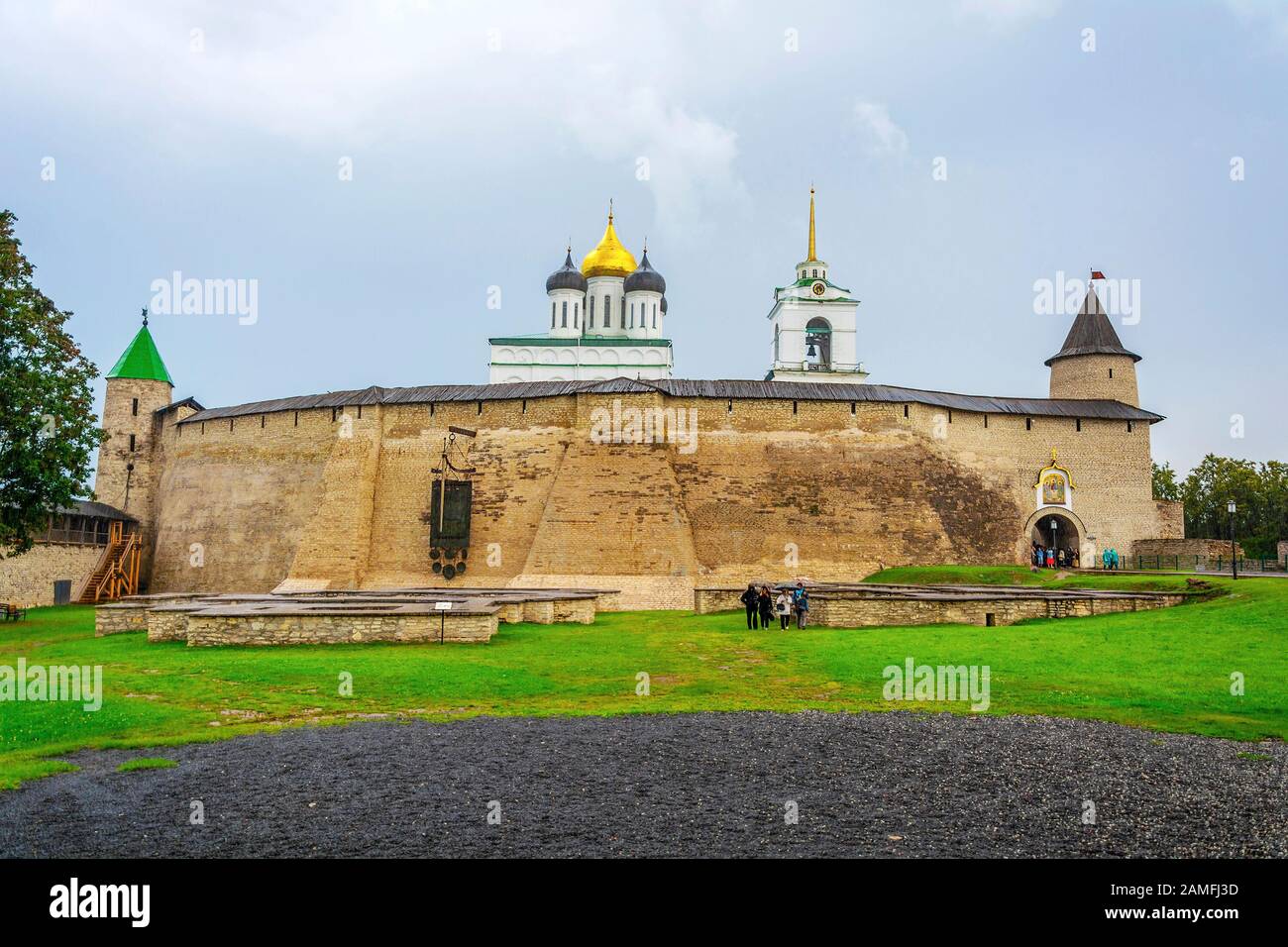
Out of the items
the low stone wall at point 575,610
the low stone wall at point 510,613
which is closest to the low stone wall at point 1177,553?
the low stone wall at point 575,610

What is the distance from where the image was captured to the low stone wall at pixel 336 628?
14930mm

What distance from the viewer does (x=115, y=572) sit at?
34844 millimetres

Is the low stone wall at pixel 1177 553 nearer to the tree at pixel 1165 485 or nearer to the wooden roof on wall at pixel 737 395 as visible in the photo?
the wooden roof on wall at pixel 737 395

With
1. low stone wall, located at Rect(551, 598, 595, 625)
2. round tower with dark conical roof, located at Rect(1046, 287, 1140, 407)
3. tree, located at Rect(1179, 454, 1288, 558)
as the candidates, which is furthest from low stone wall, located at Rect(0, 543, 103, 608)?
tree, located at Rect(1179, 454, 1288, 558)

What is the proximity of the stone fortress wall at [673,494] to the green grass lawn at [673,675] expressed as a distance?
10227 millimetres

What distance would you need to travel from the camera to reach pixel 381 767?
268 inches

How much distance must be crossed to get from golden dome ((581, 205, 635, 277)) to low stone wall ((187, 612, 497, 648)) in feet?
142

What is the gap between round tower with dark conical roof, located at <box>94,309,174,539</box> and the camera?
124 ft

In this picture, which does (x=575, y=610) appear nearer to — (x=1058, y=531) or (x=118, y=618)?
(x=118, y=618)

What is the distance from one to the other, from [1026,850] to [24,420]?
2226 centimetres

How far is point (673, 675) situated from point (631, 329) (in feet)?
145

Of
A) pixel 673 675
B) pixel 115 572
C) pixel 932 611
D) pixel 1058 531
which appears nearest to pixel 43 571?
pixel 115 572

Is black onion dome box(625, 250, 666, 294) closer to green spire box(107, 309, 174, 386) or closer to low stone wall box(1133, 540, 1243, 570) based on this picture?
green spire box(107, 309, 174, 386)

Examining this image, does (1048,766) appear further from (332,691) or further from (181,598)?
(181,598)
